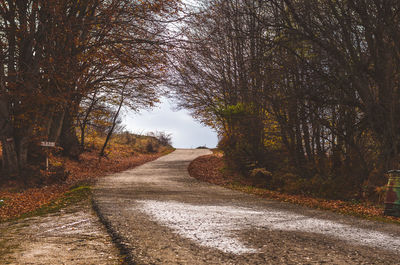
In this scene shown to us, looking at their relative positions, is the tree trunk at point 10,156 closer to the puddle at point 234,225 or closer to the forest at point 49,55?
the forest at point 49,55

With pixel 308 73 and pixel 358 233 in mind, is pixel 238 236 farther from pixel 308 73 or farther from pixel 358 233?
pixel 308 73

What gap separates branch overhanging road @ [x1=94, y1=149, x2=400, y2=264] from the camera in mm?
4582

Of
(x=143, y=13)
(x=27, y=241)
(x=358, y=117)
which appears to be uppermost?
(x=143, y=13)

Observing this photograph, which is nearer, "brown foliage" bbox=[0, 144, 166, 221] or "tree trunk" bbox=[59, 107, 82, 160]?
"brown foliage" bbox=[0, 144, 166, 221]

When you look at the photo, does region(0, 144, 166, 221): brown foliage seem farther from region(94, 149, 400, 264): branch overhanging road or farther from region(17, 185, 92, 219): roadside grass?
region(94, 149, 400, 264): branch overhanging road

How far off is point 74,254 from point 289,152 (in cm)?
1157

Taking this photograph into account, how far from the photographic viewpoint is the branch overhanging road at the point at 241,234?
4.58m

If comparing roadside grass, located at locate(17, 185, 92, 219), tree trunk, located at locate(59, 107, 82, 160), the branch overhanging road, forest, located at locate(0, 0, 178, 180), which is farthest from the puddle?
tree trunk, located at locate(59, 107, 82, 160)

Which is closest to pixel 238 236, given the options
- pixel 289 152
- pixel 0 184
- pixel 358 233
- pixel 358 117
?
pixel 358 233

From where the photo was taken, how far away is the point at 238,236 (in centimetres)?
566

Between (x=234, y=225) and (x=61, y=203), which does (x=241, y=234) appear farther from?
→ (x=61, y=203)

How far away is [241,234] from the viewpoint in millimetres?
5805

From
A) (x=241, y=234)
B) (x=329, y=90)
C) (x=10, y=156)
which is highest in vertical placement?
(x=329, y=90)

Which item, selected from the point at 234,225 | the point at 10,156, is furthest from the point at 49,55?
the point at 234,225
